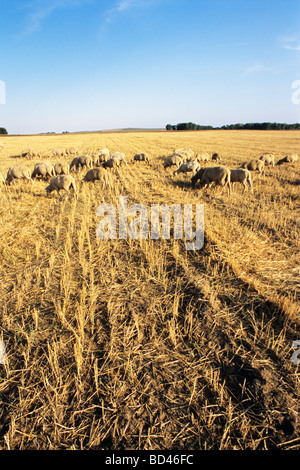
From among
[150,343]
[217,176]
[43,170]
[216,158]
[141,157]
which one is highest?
[141,157]

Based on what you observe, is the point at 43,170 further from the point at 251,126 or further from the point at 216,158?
the point at 251,126

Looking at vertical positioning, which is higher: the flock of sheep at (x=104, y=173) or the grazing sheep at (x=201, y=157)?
the grazing sheep at (x=201, y=157)

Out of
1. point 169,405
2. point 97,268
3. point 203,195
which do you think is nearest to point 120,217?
point 97,268

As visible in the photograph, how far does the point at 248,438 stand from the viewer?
197 cm

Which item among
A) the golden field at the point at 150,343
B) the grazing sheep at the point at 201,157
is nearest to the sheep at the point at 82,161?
the grazing sheep at the point at 201,157

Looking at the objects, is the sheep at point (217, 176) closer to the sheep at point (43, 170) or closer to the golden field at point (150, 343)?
the golden field at point (150, 343)

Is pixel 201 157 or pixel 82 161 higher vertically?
pixel 201 157

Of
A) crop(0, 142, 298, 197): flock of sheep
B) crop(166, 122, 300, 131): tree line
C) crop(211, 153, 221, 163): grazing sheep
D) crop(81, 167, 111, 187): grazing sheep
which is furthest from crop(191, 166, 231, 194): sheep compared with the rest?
crop(166, 122, 300, 131): tree line

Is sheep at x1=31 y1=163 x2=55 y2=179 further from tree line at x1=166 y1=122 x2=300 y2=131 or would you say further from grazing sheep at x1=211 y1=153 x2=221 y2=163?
tree line at x1=166 y1=122 x2=300 y2=131

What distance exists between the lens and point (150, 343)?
288 cm

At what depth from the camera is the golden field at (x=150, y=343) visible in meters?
2.05

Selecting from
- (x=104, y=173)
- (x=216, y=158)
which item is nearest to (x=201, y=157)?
(x=216, y=158)

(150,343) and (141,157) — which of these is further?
(141,157)

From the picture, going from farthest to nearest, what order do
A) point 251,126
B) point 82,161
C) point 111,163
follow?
1. point 251,126
2. point 111,163
3. point 82,161
